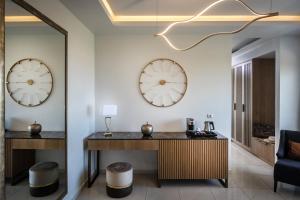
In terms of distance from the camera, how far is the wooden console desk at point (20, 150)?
1.65 meters

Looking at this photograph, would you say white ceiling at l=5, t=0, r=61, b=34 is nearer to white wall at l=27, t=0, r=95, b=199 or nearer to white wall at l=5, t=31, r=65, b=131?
white wall at l=5, t=31, r=65, b=131

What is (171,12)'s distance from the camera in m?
3.29

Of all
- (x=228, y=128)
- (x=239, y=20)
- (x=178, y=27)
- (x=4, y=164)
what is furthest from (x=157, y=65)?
(x=4, y=164)

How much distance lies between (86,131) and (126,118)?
0.80 m

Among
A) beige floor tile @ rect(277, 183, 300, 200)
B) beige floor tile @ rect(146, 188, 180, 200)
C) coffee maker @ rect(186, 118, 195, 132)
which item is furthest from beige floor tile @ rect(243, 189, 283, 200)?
coffee maker @ rect(186, 118, 195, 132)

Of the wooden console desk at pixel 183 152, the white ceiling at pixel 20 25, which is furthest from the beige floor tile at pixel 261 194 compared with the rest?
the white ceiling at pixel 20 25

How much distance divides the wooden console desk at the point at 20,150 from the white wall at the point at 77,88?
642mm

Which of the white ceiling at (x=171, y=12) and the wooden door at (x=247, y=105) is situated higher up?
the white ceiling at (x=171, y=12)

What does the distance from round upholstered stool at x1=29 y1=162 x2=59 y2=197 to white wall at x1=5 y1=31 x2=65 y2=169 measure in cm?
7

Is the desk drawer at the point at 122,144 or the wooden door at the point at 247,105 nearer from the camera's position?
the desk drawer at the point at 122,144

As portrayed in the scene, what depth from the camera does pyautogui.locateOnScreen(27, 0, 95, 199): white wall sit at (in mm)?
2709

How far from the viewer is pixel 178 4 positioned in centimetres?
301

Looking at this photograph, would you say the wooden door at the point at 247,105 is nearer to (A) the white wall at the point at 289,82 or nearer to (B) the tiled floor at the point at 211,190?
(A) the white wall at the point at 289,82

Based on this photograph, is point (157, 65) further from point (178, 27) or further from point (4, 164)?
point (4, 164)
